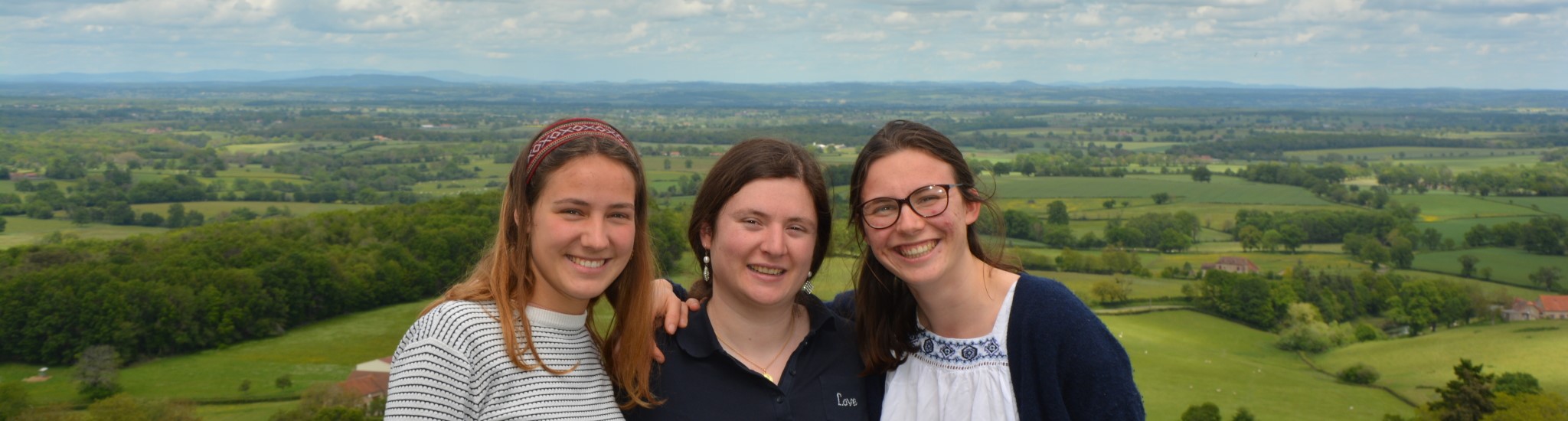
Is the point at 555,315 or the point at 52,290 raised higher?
the point at 555,315

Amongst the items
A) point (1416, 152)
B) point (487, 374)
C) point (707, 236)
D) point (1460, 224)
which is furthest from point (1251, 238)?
point (1416, 152)

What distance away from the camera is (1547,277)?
70.2m

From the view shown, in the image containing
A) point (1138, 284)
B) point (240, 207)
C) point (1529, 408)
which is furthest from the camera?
point (240, 207)

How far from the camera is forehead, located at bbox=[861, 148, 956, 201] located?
13.1ft

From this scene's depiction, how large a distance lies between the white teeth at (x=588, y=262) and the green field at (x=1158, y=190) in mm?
90215

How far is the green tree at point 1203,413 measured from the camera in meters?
36.3

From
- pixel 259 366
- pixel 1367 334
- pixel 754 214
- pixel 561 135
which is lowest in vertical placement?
pixel 1367 334

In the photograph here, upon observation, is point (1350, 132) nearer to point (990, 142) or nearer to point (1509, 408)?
point (990, 142)

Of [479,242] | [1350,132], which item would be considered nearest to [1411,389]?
[479,242]

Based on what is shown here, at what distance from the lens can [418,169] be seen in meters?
120

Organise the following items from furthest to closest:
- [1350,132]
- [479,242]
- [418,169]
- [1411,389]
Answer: [1350,132]
[418,169]
[479,242]
[1411,389]

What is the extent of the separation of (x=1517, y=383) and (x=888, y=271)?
53333 millimetres

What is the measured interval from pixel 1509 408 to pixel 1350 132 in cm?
16441

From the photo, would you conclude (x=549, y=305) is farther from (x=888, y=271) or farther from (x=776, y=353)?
(x=888, y=271)
